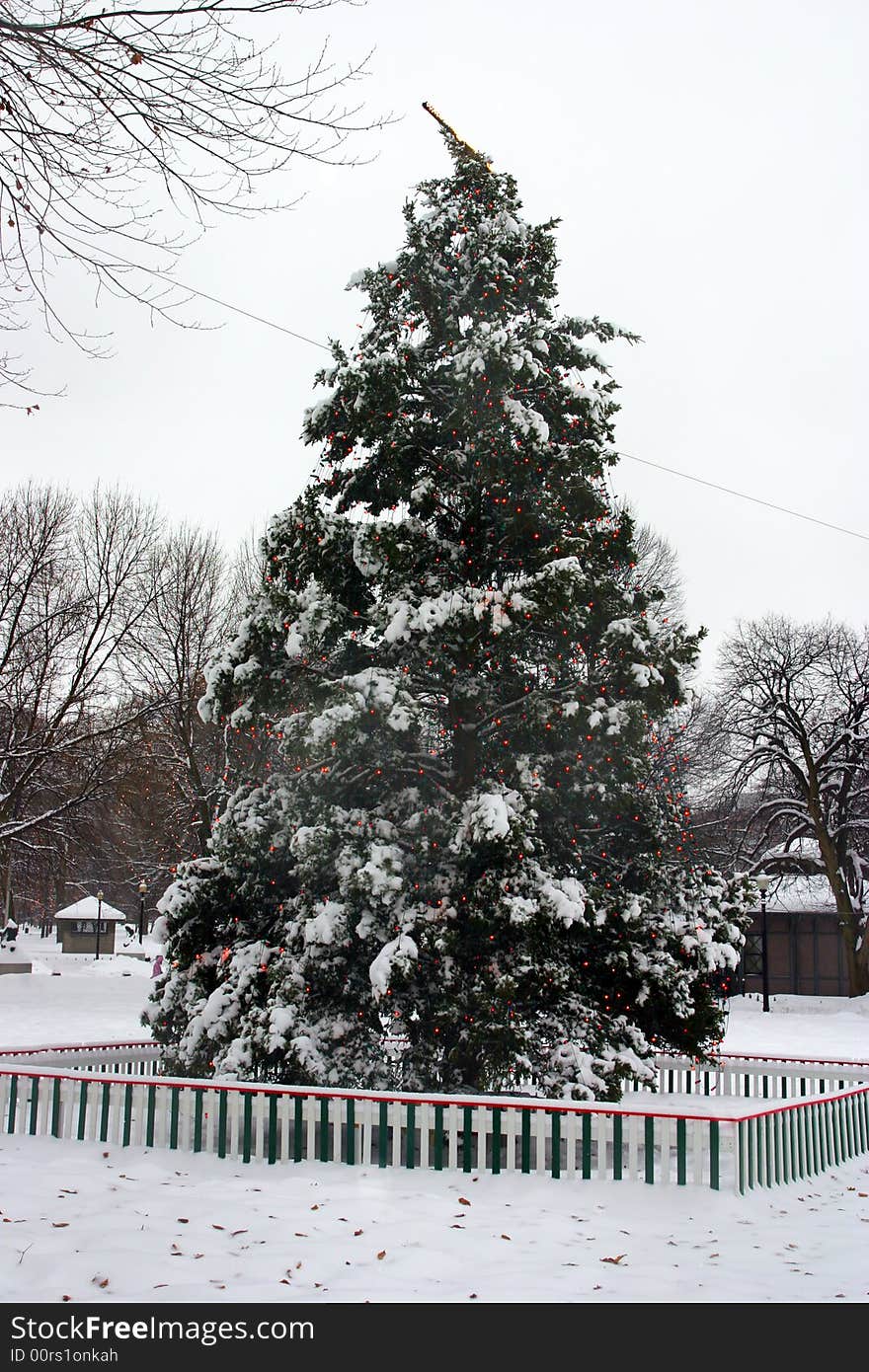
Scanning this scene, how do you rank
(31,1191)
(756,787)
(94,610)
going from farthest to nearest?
(756,787) < (94,610) < (31,1191)

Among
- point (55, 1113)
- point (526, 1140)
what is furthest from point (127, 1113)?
point (526, 1140)

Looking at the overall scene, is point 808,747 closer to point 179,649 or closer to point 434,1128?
point 179,649

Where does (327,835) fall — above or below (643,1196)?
above

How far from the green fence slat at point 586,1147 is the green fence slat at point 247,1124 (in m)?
2.86

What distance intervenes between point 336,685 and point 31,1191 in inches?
231

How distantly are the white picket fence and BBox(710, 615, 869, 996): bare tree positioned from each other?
24660 mm

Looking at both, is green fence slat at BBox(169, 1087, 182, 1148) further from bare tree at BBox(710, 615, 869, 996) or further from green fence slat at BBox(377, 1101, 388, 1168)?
bare tree at BBox(710, 615, 869, 996)

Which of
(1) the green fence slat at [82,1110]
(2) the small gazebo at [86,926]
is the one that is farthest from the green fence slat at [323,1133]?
(2) the small gazebo at [86,926]

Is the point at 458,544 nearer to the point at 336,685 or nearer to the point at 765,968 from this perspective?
the point at 336,685

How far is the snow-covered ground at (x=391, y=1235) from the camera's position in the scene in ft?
21.6

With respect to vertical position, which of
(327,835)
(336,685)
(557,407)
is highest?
(557,407)

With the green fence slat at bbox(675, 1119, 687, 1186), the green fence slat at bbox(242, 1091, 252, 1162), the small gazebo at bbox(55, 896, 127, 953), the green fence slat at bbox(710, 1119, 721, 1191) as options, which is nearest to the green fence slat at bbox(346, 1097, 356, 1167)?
the green fence slat at bbox(242, 1091, 252, 1162)
